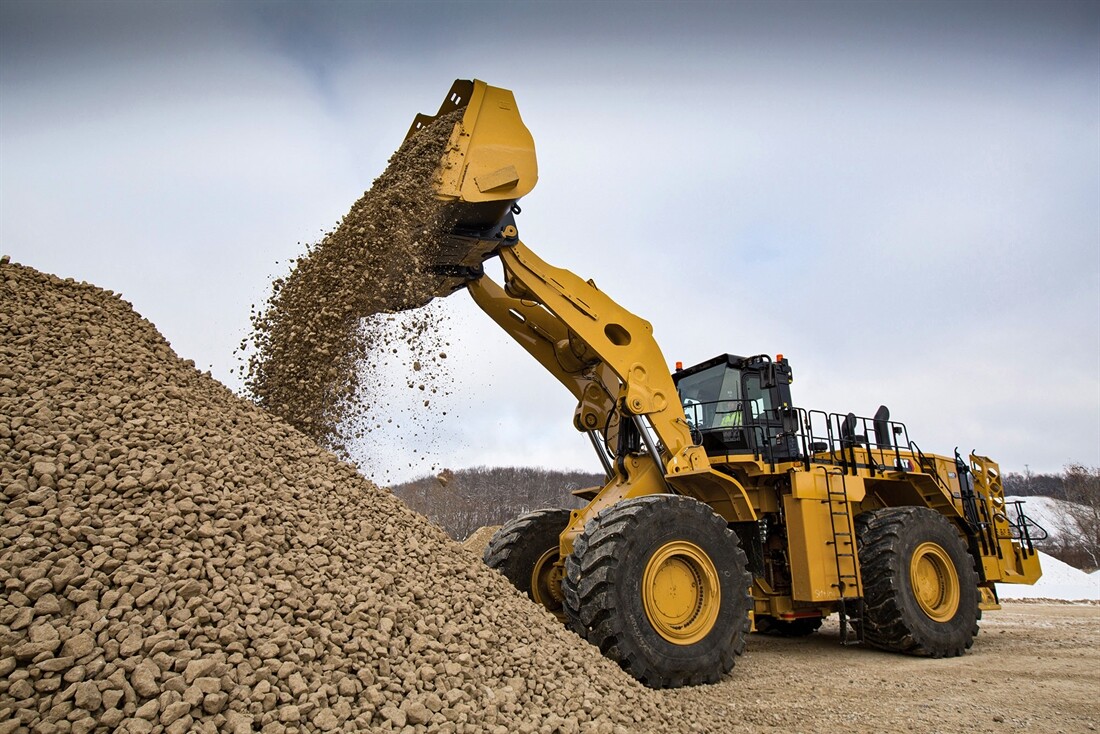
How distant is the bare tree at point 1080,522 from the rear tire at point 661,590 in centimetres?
3841

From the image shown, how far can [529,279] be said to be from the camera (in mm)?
6688

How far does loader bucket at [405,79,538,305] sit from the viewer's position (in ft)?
20.4

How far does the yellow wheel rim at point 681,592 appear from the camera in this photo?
18.4ft

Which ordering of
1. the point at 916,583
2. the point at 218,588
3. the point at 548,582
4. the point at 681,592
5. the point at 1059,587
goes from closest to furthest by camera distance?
the point at 218,588
the point at 681,592
the point at 548,582
the point at 916,583
the point at 1059,587

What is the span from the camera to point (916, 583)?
7.59m

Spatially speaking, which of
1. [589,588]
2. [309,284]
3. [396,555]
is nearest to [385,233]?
[309,284]

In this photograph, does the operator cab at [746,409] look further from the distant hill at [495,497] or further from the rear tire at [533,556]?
the distant hill at [495,497]

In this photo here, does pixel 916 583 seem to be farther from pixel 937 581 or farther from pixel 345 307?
pixel 345 307

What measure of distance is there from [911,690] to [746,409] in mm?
2838

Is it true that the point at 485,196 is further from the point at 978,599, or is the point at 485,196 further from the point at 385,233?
the point at 978,599

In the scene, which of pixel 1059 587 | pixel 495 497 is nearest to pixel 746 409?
pixel 1059 587

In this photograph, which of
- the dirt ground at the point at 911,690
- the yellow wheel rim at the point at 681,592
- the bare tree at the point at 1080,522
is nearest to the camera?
the dirt ground at the point at 911,690

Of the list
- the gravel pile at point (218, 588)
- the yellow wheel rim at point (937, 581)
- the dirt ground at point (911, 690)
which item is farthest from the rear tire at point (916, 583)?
the gravel pile at point (218, 588)

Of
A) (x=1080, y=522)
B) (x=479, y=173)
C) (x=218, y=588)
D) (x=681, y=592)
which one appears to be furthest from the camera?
(x=1080, y=522)
